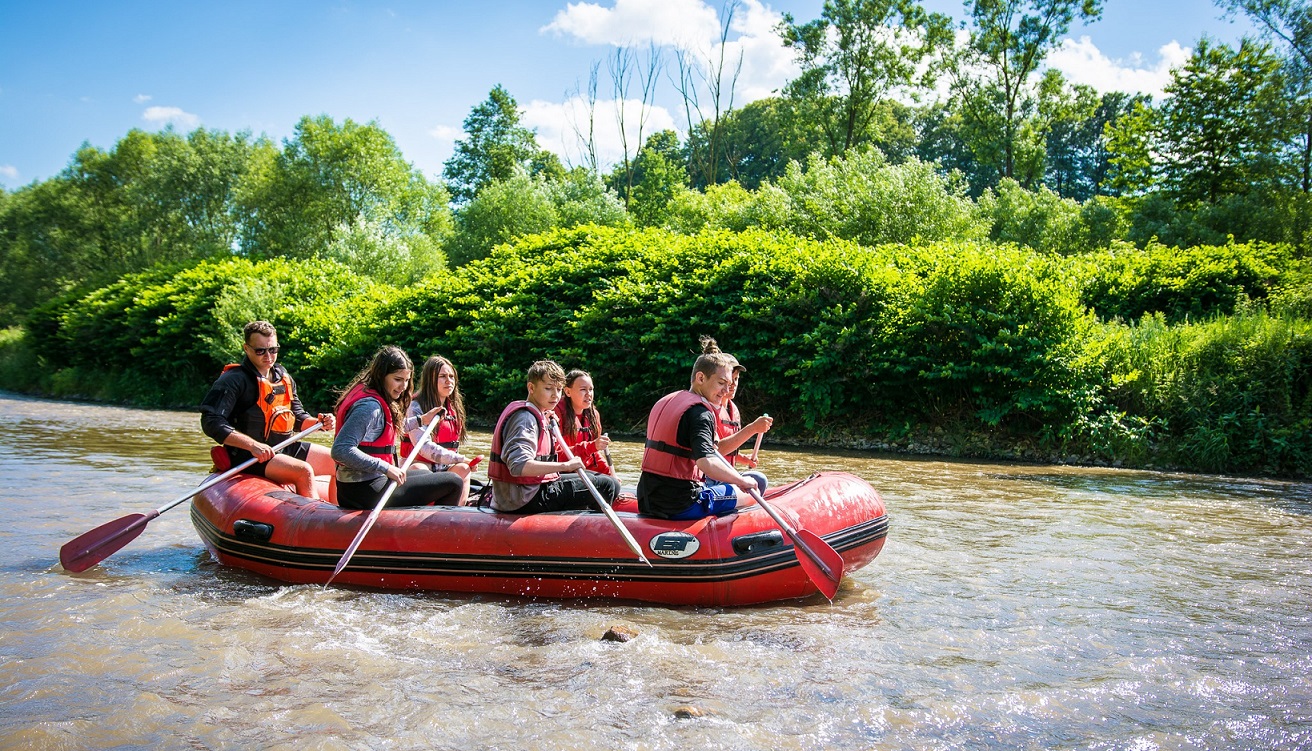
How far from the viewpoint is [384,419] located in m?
5.41

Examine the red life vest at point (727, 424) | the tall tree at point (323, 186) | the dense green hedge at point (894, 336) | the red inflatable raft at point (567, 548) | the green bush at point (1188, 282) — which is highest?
the tall tree at point (323, 186)

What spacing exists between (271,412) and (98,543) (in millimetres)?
1230

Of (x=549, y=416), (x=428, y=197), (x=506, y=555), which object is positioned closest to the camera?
(x=506, y=555)

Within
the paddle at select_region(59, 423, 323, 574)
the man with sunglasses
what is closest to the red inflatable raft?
the man with sunglasses

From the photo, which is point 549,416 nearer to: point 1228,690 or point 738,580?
point 738,580

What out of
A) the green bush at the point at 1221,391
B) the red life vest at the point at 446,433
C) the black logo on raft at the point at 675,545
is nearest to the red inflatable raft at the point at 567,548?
the black logo on raft at the point at 675,545

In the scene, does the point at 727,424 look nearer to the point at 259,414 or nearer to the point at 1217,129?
the point at 259,414

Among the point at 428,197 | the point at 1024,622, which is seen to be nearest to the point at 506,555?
the point at 1024,622

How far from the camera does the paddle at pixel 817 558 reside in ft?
16.0

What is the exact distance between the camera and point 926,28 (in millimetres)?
30109

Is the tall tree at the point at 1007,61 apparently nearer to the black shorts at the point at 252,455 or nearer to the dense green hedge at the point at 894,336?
the dense green hedge at the point at 894,336

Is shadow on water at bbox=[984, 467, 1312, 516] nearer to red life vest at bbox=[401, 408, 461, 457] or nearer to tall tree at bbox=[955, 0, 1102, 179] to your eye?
red life vest at bbox=[401, 408, 461, 457]

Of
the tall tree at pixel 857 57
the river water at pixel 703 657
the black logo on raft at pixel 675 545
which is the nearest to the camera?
the river water at pixel 703 657

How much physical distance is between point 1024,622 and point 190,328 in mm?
21009
